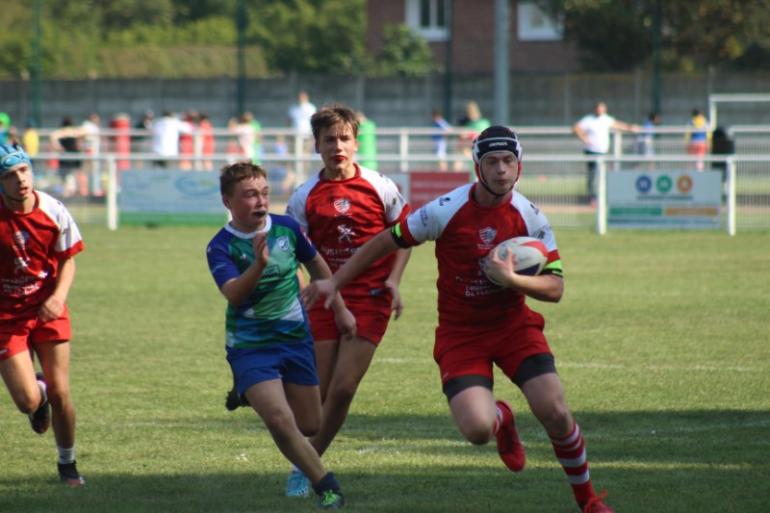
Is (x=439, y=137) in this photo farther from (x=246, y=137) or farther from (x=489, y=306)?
(x=489, y=306)

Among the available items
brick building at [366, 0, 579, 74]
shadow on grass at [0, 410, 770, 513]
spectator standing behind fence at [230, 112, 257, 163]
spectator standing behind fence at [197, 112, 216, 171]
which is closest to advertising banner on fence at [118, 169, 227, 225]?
spectator standing behind fence at [230, 112, 257, 163]

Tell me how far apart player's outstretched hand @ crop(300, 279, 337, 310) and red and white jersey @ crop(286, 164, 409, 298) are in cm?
81

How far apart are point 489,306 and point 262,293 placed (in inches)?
44.9

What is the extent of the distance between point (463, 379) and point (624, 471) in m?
1.47

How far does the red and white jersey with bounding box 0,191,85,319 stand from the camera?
24.9 feet

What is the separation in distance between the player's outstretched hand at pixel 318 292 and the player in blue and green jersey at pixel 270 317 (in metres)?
0.14

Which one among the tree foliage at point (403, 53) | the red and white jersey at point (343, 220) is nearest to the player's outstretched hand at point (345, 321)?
the red and white jersey at point (343, 220)

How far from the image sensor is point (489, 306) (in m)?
6.88

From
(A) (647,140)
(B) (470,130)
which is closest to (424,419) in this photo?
(A) (647,140)

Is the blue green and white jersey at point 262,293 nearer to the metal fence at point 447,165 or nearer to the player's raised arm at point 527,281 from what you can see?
the player's raised arm at point 527,281

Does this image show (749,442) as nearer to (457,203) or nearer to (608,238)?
(457,203)

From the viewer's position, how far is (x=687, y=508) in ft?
22.4

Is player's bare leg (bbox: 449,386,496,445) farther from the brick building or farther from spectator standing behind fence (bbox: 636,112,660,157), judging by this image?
the brick building

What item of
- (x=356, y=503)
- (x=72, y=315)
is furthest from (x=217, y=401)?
(x=72, y=315)
